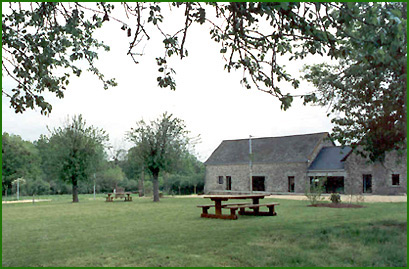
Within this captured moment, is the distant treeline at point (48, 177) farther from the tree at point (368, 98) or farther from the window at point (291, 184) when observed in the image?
the tree at point (368, 98)

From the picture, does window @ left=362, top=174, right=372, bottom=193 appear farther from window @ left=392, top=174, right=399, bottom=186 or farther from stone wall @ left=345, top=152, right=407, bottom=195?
window @ left=392, top=174, right=399, bottom=186

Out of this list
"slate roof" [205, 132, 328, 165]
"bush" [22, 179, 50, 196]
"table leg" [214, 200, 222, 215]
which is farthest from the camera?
"bush" [22, 179, 50, 196]

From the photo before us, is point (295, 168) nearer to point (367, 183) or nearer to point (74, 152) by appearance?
point (367, 183)

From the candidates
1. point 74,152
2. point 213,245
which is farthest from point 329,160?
point 213,245

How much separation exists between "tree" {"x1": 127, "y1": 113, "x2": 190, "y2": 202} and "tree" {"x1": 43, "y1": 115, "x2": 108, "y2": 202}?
3.72 m

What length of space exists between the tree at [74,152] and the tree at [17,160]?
47.5 ft

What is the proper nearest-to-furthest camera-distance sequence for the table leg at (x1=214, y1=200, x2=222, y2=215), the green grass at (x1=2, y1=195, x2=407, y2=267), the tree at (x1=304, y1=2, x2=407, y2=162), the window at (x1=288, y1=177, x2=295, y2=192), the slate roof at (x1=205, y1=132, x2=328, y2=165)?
the green grass at (x1=2, y1=195, x2=407, y2=267)
the tree at (x1=304, y1=2, x2=407, y2=162)
the table leg at (x1=214, y1=200, x2=222, y2=215)
the window at (x1=288, y1=177, x2=295, y2=192)
the slate roof at (x1=205, y1=132, x2=328, y2=165)

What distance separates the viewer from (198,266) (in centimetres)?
610

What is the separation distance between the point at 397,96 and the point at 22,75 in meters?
8.15

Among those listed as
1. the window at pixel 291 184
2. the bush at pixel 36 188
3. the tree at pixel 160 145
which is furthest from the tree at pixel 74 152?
the window at pixel 291 184

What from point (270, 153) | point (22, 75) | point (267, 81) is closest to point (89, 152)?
point (270, 153)

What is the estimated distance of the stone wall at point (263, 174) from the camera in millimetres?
34156

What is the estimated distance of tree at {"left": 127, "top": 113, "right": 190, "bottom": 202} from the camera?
87.2 ft

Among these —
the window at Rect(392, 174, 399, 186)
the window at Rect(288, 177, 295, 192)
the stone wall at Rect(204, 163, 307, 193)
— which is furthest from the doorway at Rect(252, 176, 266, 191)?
the window at Rect(392, 174, 399, 186)
